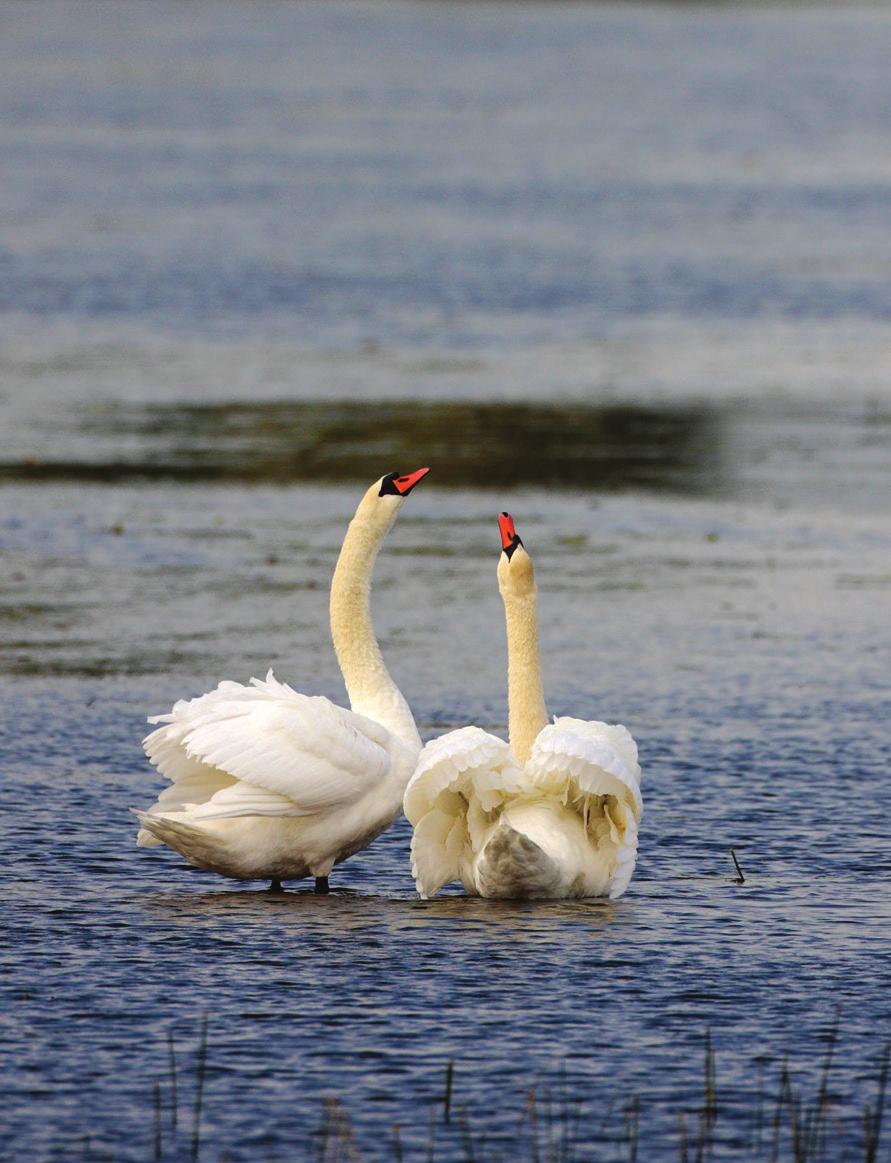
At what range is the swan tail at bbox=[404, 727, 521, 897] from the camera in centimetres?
883

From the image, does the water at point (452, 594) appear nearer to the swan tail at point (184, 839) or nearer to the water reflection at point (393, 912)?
the water reflection at point (393, 912)

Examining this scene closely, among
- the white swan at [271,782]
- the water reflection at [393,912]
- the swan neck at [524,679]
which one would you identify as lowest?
the water reflection at [393,912]

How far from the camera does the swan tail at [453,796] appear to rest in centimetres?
883

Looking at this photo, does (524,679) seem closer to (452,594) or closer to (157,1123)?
(157,1123)

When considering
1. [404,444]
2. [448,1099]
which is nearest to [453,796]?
[448,1099]

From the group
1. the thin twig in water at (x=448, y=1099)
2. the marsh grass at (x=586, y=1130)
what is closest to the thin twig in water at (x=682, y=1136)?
the marsh grass at (x=586, y=1130)

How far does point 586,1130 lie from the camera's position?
6746mm

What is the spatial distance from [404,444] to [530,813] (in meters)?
11.8

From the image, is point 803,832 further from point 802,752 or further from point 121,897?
point 121,897

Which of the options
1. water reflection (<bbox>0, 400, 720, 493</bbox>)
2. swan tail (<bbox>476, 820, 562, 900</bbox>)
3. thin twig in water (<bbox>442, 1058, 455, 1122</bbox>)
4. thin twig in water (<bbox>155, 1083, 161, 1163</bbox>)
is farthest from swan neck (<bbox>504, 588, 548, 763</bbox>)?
water reflection (<bbox>0, 400, 720, 493</bbox>)

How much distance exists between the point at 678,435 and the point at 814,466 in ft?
6.31

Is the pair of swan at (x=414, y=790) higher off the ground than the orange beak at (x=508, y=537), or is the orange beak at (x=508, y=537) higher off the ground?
the orange beak at (x=508, y=537)

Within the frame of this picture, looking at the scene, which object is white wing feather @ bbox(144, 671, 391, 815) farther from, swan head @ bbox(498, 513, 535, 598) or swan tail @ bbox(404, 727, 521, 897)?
swan head @ bbox(498, 513, 535, 598)

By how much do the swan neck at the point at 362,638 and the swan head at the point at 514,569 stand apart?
0.69 meters
